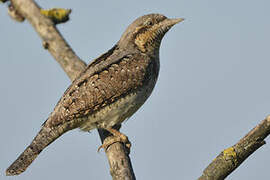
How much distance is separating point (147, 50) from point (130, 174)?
2031 millimetres

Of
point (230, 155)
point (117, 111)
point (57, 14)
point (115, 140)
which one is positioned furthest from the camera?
point (57, 14)

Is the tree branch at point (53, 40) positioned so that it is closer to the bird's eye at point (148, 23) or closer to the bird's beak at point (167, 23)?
the bird's eye at point (148, 23)

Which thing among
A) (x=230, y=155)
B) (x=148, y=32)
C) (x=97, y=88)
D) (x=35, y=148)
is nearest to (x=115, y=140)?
(x=97, y=88)

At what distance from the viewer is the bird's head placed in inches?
224

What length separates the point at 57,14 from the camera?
230 inches

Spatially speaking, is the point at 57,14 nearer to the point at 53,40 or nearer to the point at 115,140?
the point at 53,40

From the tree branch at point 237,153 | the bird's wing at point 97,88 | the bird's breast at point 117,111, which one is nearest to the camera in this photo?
the tree branch at point 237,153

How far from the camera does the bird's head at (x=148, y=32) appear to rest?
569 cm

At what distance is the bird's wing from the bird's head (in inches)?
18.9

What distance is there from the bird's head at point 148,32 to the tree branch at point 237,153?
266 centimetres

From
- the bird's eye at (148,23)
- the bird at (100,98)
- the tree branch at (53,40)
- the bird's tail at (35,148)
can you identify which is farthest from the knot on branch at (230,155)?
the bird's eye at (148,23)

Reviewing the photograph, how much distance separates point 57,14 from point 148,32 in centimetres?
126

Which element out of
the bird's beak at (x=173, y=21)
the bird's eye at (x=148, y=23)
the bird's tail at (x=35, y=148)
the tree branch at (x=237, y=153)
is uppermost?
the bird's eye at (x=148, y=23)

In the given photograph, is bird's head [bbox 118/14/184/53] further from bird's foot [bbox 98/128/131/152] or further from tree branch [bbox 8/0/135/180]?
bird's foot [bbox 98/128/131/152]
